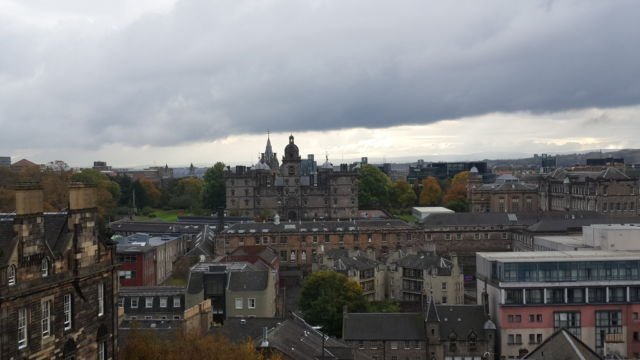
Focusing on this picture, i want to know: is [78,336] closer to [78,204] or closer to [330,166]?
[78,204]

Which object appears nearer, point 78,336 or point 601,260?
point 78,336

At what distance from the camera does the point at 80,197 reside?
24641mm

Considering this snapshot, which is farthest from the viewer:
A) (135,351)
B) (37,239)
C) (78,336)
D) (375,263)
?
(375,263)

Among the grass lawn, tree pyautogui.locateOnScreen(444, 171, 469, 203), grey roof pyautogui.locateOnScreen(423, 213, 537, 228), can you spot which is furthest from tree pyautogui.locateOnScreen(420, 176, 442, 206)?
grey roof pyautogui.locateOnScreen(423, 213, 537, 228)

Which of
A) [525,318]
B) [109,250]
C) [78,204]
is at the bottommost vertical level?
[525,318]

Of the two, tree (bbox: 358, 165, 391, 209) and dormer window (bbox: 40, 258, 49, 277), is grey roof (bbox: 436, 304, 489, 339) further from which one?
tree (bbox: 358, 165, 391, 209)

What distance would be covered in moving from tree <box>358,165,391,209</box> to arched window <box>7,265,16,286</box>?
399 ft

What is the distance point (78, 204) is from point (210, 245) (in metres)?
65.0

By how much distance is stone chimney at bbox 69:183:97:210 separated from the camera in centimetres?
2438

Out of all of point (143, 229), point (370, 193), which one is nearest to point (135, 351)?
point (143, 229)

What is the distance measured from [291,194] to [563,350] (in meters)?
83.1

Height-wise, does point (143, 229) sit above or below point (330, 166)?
below

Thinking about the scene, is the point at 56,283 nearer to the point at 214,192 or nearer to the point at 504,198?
the point at 504,198

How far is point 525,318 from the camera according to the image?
56.4 meters
